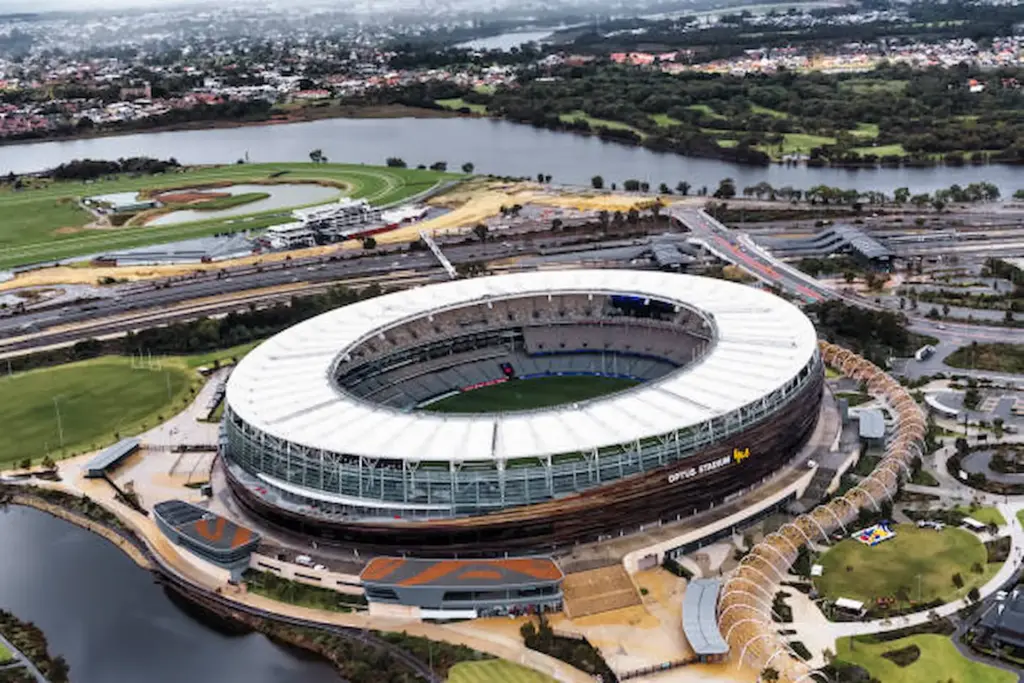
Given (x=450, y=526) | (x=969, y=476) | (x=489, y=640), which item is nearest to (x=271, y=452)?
(x=450, y=526)

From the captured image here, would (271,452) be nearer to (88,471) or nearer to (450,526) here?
(450,526)

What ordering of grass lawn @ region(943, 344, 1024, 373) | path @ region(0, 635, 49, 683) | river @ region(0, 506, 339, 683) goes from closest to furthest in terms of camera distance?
path @ region(0, 635, 49, 683), river @ region(0, 506, 339, 683), grass lawn @ region(943, 344, 1024, 373)

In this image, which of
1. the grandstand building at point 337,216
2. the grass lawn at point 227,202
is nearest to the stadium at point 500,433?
the grandstand building at point 337,216

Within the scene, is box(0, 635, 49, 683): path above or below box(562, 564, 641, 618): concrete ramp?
below

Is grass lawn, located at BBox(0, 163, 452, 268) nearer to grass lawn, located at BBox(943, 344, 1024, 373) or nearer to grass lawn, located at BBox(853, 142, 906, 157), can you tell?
grass lawn, located at BBox(853, 142, 906, 157)

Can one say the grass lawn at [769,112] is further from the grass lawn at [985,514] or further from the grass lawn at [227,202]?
the grass lawn at [985,514]

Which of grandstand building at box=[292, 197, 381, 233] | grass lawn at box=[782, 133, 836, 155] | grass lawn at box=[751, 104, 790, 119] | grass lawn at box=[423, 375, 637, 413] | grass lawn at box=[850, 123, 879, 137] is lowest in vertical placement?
grass lawn at box=[423, 375, 637, 413]

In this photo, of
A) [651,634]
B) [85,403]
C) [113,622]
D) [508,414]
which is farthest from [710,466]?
[85,403]

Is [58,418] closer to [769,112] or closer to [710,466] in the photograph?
[710,466]

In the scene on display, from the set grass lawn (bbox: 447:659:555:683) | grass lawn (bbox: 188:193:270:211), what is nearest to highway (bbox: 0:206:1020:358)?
grass lawn (bbox: 188:193:270:211)
